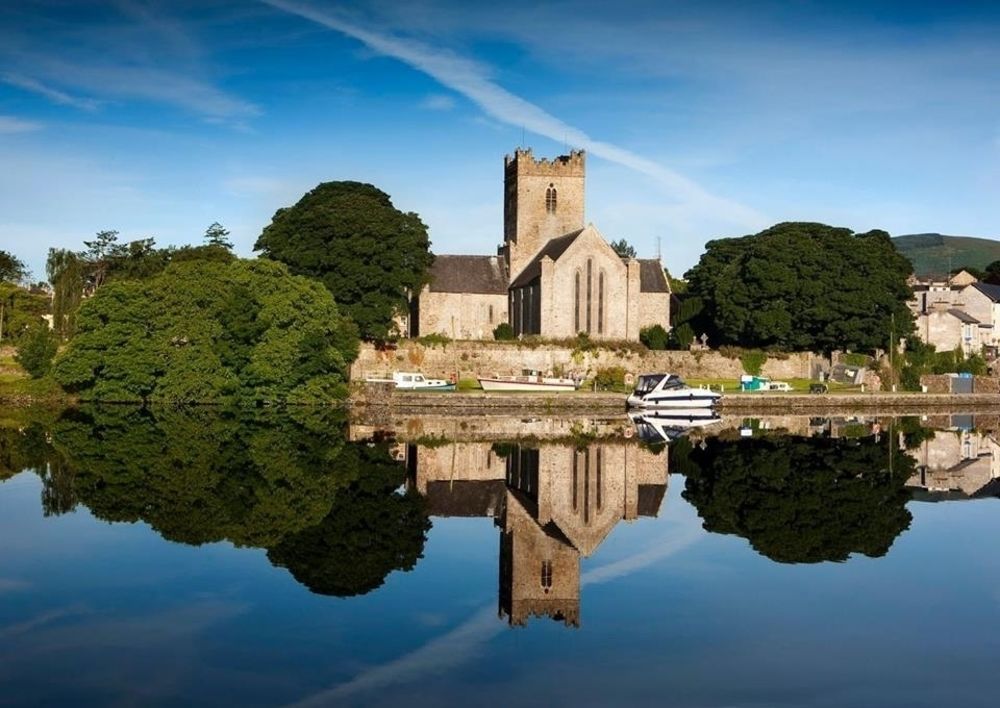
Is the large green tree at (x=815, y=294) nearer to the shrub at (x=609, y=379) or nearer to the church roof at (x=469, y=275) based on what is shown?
the shrub at (x=609, y=379)

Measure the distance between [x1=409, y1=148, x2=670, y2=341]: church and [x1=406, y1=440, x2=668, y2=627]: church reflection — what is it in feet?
102

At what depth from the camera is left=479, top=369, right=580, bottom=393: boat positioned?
57.7m

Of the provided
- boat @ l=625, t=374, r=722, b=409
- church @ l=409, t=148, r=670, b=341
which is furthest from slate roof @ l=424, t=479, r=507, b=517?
church @ l=409, t=148, r=670, b=341

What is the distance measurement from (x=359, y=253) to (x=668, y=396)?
18111 millimetres

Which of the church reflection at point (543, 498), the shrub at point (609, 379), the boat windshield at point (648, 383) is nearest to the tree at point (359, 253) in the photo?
the shrub at point (609, 379)

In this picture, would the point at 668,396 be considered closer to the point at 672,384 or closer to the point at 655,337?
the point at 672,384

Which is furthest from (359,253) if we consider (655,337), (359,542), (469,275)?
(359,542)

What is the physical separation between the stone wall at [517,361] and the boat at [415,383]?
3.01 metres

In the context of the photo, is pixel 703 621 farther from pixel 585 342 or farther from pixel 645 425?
pixel 585 342

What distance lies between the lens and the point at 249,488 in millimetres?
24422

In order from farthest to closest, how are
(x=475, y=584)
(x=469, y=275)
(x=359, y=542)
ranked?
(x=469, y=275) → (x=359, y=542) → (x=475, y=584)

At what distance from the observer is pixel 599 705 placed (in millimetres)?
10961

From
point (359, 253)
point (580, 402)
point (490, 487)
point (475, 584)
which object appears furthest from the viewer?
point (359, 253)

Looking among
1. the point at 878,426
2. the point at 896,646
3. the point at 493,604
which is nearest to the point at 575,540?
the point at 493,604
